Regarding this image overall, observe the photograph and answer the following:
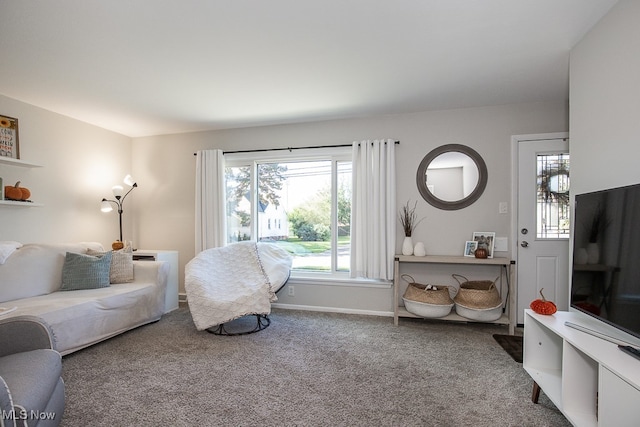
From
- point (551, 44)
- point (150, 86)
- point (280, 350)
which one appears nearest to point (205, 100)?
point (150, 86)

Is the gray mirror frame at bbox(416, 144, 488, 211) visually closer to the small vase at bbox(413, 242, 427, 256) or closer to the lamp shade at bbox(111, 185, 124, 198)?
the small vase at bbox(413, 242, 427, 256)

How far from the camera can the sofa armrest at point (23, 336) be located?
166 cm

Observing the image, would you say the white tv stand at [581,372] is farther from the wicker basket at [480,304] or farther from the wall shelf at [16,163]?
the wall shelf at [16,163]

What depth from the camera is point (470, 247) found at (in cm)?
336

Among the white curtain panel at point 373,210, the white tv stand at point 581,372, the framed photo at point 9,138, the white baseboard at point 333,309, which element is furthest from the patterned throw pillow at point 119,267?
the white tv stand at point 581,372

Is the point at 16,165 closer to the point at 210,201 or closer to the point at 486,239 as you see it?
the point at 210,201

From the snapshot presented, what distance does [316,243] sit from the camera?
3963mm

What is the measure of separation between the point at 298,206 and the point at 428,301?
191cm

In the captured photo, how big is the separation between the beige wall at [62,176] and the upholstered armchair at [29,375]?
2025 mm

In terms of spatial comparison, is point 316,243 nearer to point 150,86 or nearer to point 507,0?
point 150,86

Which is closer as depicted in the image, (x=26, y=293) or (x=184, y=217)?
(x=26, y=293)

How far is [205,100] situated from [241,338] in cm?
239

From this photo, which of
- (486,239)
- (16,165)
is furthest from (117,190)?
(486,239)

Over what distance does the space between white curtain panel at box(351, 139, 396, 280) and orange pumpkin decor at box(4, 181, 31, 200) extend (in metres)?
3.37
